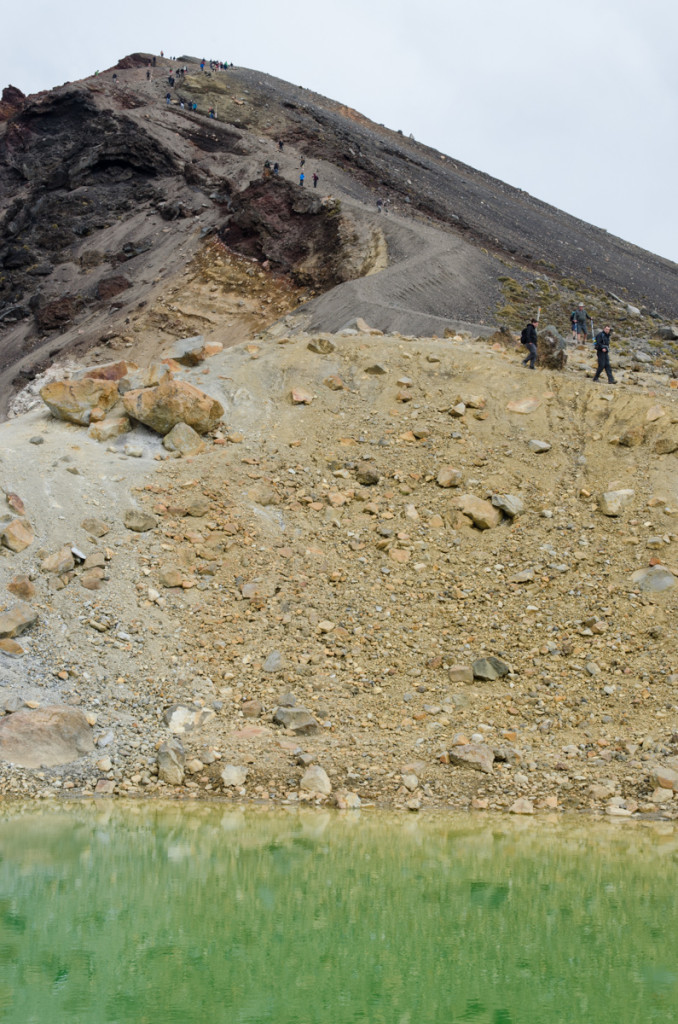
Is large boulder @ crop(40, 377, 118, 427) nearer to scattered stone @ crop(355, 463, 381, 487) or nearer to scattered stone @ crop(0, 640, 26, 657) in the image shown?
scattered stone @ crop(355, 463, 381, 487)

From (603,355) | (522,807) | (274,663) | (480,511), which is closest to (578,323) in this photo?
(603,355)

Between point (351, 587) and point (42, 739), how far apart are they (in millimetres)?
5459

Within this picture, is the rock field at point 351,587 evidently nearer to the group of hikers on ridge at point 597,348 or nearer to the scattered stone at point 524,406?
the scattered stone at point 524,406

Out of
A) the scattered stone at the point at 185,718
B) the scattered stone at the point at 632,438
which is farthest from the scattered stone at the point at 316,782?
the scattered stone at the point at 632,438

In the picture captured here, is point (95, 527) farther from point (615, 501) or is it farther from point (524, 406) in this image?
point (615, 501)

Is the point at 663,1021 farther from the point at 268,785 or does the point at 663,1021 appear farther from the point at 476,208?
the point at 476,208

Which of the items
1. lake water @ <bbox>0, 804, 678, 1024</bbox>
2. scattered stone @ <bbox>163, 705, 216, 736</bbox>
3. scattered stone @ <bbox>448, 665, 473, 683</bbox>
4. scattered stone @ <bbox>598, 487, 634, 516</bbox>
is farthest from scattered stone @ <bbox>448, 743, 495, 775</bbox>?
scattered stone @ <bbox>598, 487, 634, 516</bbox>

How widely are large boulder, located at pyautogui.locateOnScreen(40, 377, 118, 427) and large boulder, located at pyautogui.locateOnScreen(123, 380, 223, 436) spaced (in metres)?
0.71

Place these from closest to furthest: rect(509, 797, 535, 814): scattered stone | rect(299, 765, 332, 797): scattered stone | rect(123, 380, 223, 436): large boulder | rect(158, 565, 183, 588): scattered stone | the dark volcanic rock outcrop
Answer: rect(509, 797, 535, 814): scattered stone
rect(299, 765, 332, 797): scattered stone
rect(158, 565, 183, 588): scattered stone
rect(123, 380, 223, 436): large boulder
the dark volcanic rock outcrop

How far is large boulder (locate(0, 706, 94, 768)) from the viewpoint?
12289 mm

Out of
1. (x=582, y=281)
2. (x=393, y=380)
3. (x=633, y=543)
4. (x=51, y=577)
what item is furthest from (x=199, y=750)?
(x=582, y=281)

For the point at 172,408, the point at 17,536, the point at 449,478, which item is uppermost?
the point at 172,408

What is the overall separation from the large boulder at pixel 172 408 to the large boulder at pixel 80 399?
705mm

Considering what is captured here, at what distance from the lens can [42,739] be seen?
1238 centimetres
